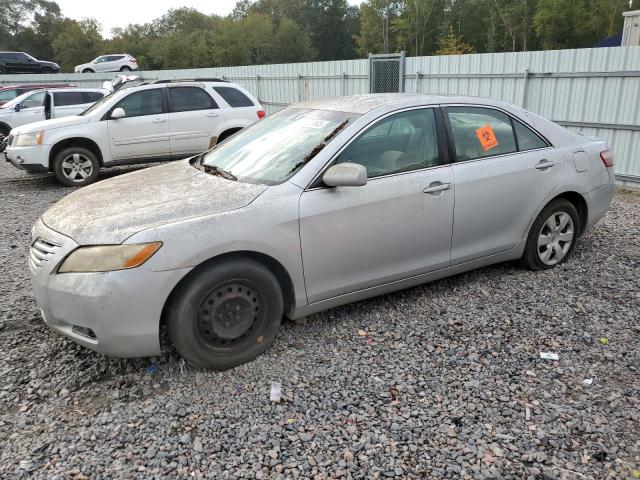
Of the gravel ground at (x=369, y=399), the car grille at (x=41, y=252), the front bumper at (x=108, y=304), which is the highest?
the car grille at (x=41, y=252)

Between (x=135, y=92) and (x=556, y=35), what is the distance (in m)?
50.5

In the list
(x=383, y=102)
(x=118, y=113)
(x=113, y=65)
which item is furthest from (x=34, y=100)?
(x=113, y=65)

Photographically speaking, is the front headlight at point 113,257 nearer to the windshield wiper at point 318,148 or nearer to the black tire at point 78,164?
the windshield wiper at point 318,148

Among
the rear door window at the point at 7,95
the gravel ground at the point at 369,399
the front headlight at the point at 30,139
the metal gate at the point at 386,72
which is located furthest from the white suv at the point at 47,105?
the gravel ground at the point at 369,399

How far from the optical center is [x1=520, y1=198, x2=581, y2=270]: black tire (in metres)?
4.65

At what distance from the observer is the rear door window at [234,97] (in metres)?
10.5

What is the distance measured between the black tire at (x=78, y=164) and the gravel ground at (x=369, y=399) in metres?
5.70

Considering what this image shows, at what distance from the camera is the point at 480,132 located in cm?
430

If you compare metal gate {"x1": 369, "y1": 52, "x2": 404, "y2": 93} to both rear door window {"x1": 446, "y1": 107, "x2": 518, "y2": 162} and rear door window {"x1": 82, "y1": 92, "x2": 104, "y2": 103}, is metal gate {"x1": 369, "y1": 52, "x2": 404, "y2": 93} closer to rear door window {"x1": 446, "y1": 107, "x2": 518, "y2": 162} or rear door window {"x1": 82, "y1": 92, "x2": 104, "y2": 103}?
rear door window {"x1": 82, "y1": 92, "x2": 104, "y2": 103}

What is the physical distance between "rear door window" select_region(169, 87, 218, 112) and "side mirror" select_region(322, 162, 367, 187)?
24.5 feet

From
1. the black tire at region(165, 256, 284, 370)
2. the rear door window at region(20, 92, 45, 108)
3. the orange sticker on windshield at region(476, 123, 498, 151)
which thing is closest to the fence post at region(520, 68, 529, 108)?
the orange sticker on windshield at region(476, 123, 498, 151)

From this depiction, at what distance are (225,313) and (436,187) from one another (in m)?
1.80

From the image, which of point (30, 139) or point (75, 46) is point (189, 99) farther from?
point (75, 46)

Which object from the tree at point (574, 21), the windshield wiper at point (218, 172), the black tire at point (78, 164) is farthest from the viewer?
the tree at point (574, 21)
